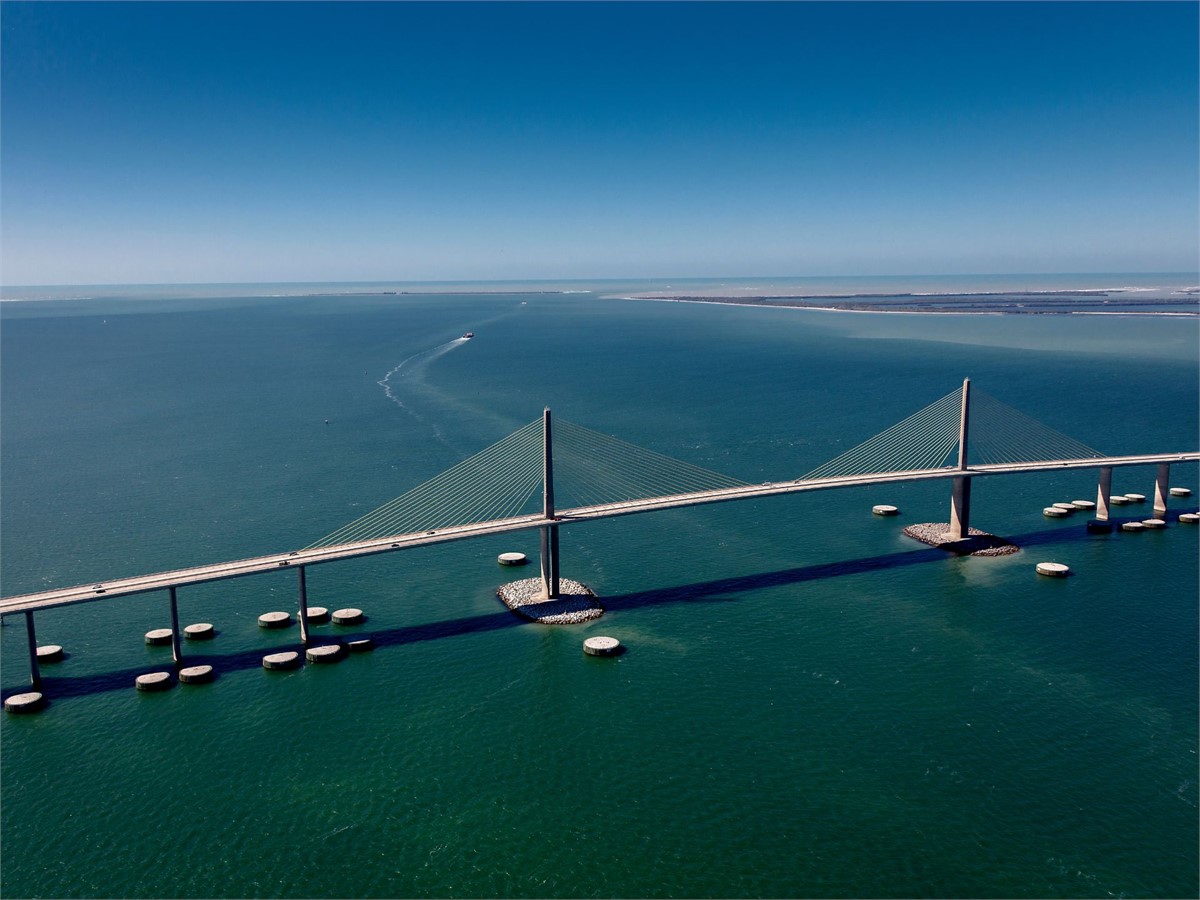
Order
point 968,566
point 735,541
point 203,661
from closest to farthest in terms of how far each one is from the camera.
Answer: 1. point 203,661
2. point 968,566
3. point 735,541

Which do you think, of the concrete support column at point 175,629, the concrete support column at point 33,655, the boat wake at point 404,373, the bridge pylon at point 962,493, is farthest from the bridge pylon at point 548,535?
the boat wake at point 404,373

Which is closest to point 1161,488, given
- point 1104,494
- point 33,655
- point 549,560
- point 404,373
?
point 1104,494

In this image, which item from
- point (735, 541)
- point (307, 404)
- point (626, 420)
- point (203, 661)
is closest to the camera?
point (203, 661)

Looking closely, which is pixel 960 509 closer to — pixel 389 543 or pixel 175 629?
pixel 389 543

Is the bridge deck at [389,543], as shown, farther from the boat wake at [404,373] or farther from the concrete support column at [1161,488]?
the boat wake at [404,373]

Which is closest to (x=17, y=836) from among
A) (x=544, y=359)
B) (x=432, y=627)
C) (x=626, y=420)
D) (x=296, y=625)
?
(x=296, y=625)

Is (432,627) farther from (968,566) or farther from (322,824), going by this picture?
(968,566)

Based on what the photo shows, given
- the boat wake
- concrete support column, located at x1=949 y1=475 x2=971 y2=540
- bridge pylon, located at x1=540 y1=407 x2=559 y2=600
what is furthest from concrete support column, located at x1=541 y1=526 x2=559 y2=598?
the boat wake
